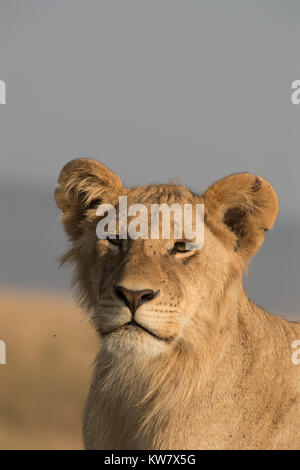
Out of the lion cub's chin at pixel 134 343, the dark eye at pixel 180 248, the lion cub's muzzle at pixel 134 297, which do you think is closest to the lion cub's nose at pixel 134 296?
the lion cub's muzzle at pixel 134 297

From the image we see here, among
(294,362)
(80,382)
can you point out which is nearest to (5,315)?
(80,382)

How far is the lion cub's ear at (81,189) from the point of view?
647 centimetres

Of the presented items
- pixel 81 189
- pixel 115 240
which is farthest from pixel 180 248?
pixel 81 189

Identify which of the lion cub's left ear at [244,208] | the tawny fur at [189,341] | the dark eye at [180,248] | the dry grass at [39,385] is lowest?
the dry grass at [39,385]

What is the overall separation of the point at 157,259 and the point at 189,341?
59 centimetres

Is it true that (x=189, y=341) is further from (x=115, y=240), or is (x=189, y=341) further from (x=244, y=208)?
(x=244, y=208)

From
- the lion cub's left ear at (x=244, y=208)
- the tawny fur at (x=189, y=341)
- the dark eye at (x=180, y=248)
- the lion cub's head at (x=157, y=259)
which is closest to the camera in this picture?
the lion cub's head at (x=157, y=259)

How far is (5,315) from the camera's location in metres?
32.1

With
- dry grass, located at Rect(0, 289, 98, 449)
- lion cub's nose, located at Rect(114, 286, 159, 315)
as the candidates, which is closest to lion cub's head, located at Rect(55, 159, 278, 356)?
lion cub's nose, located at Rect(114, 286, 159, 315)

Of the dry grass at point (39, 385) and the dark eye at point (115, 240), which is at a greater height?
the dark eye at point (115, 240)

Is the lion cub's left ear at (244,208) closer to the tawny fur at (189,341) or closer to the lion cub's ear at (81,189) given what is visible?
the tawny fur at (189,341)

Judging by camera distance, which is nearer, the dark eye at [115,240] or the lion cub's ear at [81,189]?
the dark eye at [115,240]

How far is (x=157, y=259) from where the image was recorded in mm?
5766

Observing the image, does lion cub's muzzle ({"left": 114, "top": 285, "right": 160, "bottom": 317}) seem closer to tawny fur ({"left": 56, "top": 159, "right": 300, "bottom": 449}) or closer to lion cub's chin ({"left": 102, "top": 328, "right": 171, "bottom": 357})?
tawny fur ({"left": 56, "top": 159, "right": 300, "bottom": 449})
